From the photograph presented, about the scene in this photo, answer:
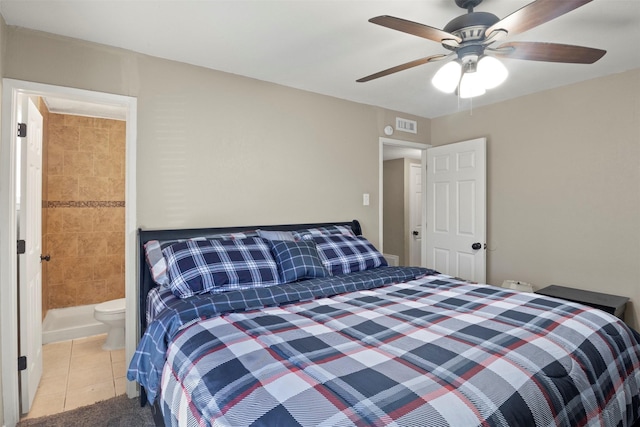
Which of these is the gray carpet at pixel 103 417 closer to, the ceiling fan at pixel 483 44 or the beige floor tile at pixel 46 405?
the beige floor tile at pixel 46 405

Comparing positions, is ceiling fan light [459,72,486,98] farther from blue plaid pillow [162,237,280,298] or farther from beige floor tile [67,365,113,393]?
beige floor tile [67,365,113,393]

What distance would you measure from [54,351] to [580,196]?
4888 millimetres

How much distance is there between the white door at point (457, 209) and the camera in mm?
3488

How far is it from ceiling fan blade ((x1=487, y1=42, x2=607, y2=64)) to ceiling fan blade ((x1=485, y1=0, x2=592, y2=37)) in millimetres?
180

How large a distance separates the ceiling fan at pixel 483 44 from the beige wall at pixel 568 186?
149cm

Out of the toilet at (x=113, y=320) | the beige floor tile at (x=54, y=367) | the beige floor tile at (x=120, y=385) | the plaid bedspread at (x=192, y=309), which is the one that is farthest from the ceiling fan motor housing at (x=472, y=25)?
the beige floor tile at (x=54, y=367)

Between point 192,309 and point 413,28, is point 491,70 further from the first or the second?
point 192,309

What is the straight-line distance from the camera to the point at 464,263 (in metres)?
3.64

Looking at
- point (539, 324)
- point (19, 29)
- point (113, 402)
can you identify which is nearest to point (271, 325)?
point (539, 324)

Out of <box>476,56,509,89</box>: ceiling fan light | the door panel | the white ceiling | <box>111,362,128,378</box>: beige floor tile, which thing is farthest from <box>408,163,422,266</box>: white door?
<box>111,362,128,378</box>: beige floor tile

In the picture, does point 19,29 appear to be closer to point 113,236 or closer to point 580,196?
point 113,236

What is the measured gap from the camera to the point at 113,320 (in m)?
3.02

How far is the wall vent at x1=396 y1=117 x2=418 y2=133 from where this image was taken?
3.81 m

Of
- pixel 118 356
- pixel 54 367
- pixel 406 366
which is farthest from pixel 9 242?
pixel 406 366
